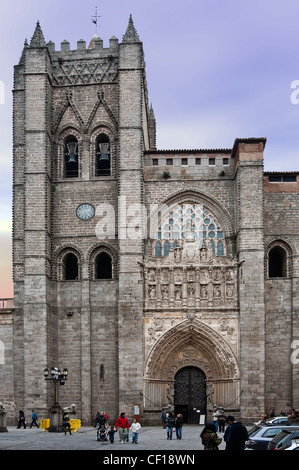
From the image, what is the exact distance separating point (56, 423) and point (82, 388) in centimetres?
452

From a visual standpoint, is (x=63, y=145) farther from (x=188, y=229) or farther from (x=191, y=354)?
(x=191, y=354)

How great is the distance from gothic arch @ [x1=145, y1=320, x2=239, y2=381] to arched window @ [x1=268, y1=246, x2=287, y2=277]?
14.6 feet

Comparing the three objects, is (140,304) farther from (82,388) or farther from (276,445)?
(276,445)

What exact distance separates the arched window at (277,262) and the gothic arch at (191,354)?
445 centimetres

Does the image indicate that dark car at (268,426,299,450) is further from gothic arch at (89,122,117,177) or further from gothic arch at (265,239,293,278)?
gothic arch at (89,122,117,177)

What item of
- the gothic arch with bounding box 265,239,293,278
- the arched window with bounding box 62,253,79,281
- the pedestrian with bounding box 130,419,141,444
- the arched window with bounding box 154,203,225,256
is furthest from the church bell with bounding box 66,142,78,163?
the pedestrian with bounding box 130,419,141,444

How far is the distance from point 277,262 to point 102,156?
361 inches

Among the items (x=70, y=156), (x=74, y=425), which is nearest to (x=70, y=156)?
(x=70, y=156)

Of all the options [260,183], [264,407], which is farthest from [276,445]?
[260,183]

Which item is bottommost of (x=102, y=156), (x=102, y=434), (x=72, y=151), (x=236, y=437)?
(x=102, y=434)

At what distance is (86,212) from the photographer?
34.7 metres

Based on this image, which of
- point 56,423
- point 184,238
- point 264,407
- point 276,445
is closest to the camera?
point 276,445

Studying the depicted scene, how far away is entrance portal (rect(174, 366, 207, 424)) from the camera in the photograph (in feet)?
A: 110

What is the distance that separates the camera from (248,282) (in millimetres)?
32656
